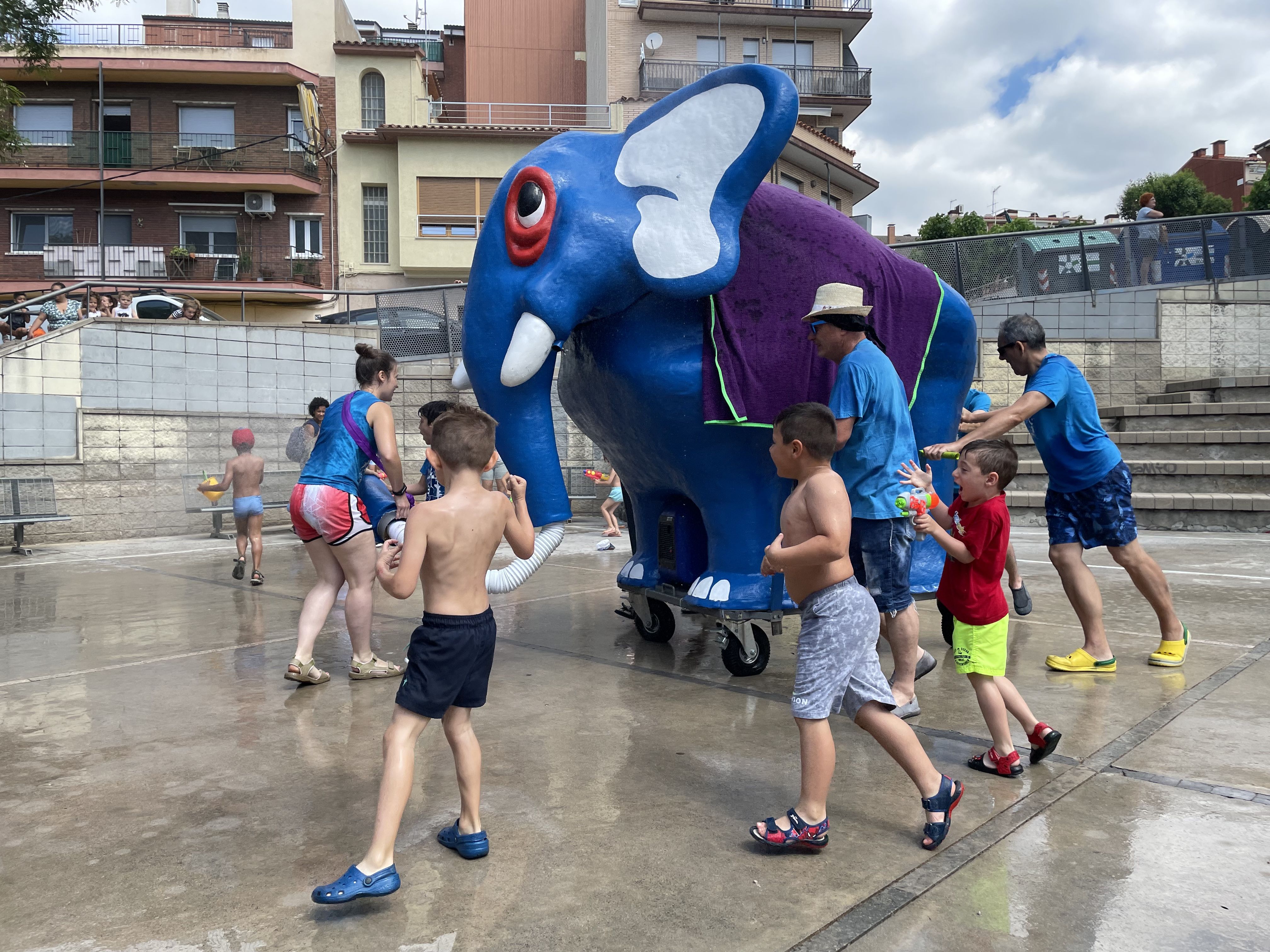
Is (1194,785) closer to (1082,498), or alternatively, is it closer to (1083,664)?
(1083,664)

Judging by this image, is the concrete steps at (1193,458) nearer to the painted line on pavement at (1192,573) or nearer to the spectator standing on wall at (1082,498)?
the painted line on pavement at (1192,573)

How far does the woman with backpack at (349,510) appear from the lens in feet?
15.5

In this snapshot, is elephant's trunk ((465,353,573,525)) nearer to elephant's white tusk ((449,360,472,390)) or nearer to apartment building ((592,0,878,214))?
elephant's white tusk ((449,360,472,390))

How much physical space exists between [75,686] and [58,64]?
28573 millimetres

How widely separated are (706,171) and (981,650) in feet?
7.61

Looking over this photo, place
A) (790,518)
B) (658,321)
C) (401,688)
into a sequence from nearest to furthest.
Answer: (401,688) → (790,518) → (658,321)

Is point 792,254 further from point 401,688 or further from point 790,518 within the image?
point 401,688

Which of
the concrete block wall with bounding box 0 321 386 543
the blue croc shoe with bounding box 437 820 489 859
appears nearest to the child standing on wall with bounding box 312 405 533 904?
the blue croc shoe with bounding box 437 820 489 859

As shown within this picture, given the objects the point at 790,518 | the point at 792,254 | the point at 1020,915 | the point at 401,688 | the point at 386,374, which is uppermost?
the point at 792,254

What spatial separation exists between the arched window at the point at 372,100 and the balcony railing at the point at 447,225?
351cm

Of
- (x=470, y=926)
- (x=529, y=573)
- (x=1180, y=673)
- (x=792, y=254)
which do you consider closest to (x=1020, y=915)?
(x=470, y=926)

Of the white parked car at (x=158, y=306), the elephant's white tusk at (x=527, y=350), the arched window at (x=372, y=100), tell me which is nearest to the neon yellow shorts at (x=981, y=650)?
the elephant's white tusk at (x=527, y=350)

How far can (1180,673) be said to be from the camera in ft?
15.3

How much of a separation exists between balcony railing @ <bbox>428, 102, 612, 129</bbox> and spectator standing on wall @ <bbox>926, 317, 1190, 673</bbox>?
27375 mm
